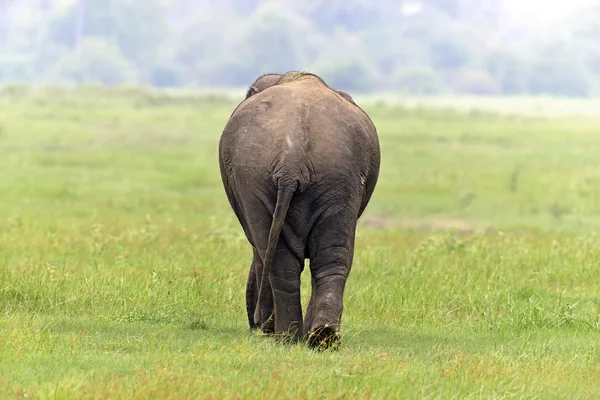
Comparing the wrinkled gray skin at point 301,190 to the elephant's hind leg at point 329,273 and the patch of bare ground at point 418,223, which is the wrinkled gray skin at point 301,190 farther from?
the patch of bare ground at point 418,223

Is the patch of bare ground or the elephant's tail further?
the patch of bare ground

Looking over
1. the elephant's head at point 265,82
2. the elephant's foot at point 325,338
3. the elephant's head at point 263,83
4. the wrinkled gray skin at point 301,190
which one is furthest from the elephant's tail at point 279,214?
the elephant's head at point 263,83

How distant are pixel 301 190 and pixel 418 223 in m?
Answer: 19.4

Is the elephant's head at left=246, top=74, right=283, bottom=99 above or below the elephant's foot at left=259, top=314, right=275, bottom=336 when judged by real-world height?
above

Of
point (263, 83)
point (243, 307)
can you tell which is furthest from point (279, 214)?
point (243, 307)

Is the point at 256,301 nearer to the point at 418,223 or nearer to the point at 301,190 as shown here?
the point at 301,190

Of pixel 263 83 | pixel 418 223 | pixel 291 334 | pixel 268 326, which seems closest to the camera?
pixel 291 334

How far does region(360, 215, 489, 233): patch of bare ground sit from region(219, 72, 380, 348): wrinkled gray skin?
17062 millimetres

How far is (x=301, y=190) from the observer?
345 inches

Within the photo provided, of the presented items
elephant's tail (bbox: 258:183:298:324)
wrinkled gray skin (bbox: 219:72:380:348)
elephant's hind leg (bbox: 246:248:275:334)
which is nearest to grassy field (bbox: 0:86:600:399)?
elephant's hind leg (bbox: 246:248:275:334)

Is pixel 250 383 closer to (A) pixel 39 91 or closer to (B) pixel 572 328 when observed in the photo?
(B) pixel 572 328

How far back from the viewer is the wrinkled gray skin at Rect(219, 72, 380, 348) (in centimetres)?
879

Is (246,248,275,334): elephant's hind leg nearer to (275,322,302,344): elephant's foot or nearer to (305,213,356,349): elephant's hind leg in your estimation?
(275,322,302,344): elephant's foot

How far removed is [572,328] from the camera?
10570 millimetres
